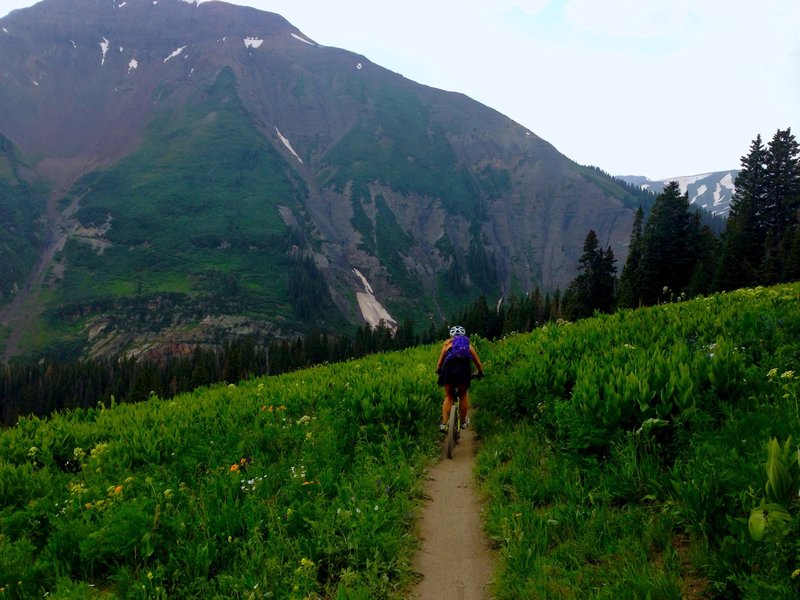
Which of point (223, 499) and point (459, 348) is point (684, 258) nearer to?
point (459, 348)

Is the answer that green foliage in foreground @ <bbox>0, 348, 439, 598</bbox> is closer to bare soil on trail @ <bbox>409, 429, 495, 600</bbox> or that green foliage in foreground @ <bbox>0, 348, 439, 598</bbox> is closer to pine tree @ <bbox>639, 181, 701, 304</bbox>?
bare soil on trail @ <bbox>409, 429, 495, 600</bbox>

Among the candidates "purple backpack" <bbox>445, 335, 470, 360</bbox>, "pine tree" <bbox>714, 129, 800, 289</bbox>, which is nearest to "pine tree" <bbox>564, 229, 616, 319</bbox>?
"pine tree" <bbox>714, 129, 800, 289</bbox>

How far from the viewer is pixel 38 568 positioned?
520cm

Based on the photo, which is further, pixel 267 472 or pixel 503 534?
pixel 267 472

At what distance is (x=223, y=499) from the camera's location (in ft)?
21.6

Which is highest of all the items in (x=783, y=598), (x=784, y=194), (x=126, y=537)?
(x=784, y=194)

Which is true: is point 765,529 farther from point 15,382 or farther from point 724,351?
point 15,382

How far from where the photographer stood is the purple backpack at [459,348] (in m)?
9.80

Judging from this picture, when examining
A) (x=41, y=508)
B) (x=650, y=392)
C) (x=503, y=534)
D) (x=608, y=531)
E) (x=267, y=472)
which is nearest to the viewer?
(x=608, y=531)

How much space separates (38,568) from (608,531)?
21.0 feet

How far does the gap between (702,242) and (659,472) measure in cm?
7811

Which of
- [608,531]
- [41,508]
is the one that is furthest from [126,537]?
[608,531]

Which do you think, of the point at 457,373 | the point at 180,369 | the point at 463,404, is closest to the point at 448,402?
the point at 463,404

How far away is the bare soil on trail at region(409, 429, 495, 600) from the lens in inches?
197
